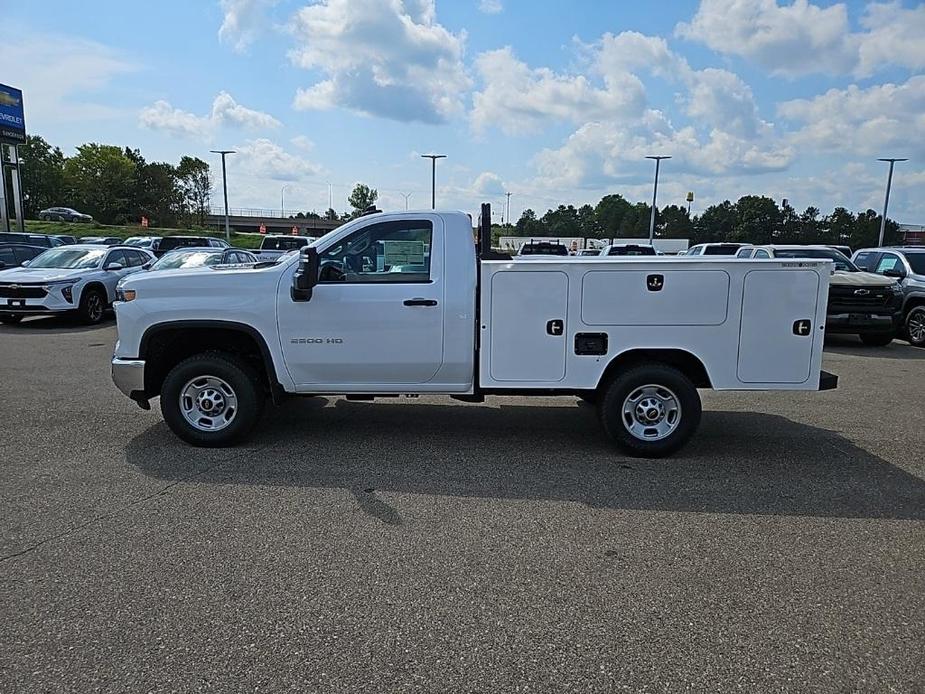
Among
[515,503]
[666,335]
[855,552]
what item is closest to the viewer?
[855,552]

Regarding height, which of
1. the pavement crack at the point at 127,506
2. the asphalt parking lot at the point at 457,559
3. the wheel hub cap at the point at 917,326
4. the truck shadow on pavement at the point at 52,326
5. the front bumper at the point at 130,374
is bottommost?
the truck shadow on pavement at the point at 52,326

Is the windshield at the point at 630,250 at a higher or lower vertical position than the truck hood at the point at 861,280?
higher

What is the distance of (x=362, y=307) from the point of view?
5.71 meters

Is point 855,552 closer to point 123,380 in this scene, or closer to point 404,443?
point 404,443

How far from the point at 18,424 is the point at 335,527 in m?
4.30

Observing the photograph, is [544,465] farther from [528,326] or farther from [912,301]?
[912,301]

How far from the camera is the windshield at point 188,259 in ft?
51.5

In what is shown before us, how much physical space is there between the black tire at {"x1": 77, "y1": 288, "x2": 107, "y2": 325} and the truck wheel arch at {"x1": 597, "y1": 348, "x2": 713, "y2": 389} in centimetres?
1272

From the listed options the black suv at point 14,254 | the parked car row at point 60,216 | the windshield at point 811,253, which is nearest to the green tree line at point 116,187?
the parked car row at point 60,216

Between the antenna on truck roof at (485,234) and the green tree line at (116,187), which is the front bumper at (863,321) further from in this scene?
the green tree line at (116,187)

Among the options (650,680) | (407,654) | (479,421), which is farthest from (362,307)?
(650,680)

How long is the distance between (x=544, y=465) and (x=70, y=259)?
1422 centimetres

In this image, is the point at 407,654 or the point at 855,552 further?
the point at 855,552

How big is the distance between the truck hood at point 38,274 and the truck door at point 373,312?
434 inches
